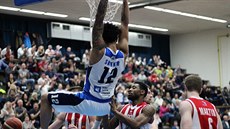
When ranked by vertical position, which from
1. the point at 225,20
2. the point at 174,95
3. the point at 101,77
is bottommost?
the point at 174,95

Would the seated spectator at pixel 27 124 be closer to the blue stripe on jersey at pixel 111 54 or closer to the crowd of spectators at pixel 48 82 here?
the crowd of spectators at pixel 48 82

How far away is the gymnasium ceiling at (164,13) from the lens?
71.1 feet

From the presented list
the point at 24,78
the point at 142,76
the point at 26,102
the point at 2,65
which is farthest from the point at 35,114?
the point at 142,76

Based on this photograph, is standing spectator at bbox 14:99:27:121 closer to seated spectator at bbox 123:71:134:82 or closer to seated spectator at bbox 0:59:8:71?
seated spectator at bbox 0:59:8:71

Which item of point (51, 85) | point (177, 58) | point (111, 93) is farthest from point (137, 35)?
point (111, 93)

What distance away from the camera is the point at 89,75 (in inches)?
206

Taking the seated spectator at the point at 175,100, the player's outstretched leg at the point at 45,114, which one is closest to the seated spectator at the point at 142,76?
the seated spectator at the point at 175,100

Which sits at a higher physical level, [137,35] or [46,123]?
[137,35]

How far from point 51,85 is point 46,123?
12929mm

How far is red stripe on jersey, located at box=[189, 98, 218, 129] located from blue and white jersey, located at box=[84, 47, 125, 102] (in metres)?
1.12

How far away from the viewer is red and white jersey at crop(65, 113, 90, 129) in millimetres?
7312

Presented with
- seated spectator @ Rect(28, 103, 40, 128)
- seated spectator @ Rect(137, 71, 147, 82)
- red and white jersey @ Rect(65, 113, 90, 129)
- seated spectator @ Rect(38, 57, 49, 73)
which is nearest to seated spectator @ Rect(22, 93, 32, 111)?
seated spectator @ Rect(28, 103, 40, 128)

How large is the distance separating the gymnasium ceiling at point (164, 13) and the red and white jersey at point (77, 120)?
43.5ft

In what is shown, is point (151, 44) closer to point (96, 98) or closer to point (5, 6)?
point (5, 6)
